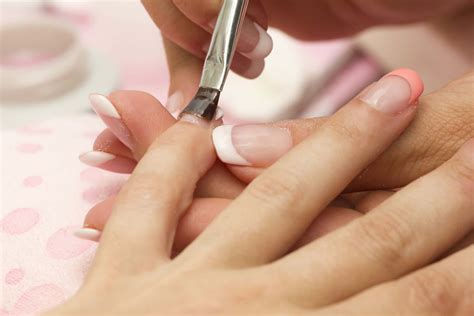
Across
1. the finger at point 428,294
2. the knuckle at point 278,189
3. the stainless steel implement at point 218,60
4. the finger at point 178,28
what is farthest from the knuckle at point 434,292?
A: the finger at point 178,28

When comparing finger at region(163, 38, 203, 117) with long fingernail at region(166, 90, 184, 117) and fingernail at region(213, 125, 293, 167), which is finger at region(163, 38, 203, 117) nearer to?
long fingernail at region(166, 90, 184, 117)

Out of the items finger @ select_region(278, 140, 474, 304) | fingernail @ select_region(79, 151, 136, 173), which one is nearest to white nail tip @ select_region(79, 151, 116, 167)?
fingernail @ select_region(79, 151, 136, 173)

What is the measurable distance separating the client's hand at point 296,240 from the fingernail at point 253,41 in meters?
0.18

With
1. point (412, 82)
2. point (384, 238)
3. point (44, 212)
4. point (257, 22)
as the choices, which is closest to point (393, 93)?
point (412, 82)

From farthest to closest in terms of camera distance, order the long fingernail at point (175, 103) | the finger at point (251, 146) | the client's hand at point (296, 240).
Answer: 1. the long fingernail at point (175, 103)
2. the finger at point (251, 146)
3. the client's hand at point (296, 240)

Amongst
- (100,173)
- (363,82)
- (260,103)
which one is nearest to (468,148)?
(100,173)

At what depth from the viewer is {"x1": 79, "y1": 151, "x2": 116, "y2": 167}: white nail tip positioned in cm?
56

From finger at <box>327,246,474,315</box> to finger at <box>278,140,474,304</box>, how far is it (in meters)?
0.01

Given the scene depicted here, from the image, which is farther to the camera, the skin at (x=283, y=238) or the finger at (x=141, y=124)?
the finger at (x=141, y=124)

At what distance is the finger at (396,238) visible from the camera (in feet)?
1.43

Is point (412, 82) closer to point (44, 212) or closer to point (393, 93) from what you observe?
point (393, 93)

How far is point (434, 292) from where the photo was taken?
433 millimetres

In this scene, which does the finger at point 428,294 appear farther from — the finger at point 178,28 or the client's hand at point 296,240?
the finger at point 178,28

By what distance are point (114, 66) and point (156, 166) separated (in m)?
0.75
